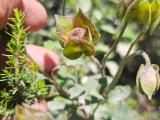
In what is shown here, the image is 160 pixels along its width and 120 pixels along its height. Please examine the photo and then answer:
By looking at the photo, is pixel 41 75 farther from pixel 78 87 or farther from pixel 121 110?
pixel 121 110

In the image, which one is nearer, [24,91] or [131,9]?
[131,9]

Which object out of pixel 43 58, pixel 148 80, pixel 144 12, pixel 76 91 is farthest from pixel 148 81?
pixel 43 58

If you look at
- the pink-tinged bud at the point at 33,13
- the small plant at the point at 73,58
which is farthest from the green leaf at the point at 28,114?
the pink-tinged bud at the point at 33,13

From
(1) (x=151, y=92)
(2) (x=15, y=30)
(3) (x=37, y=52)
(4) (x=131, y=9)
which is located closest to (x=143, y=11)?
(4) (x=131, y=9)

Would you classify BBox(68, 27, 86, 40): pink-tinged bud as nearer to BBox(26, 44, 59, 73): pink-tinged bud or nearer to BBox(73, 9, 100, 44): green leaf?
BBox(73, 9, 100, 44): green leaf

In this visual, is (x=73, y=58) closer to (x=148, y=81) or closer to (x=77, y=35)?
(x=77, y=35)

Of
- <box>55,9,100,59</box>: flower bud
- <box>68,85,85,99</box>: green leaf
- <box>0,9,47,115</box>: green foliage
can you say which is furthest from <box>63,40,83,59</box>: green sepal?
<box>68,85,85,99</box>: green leaf
